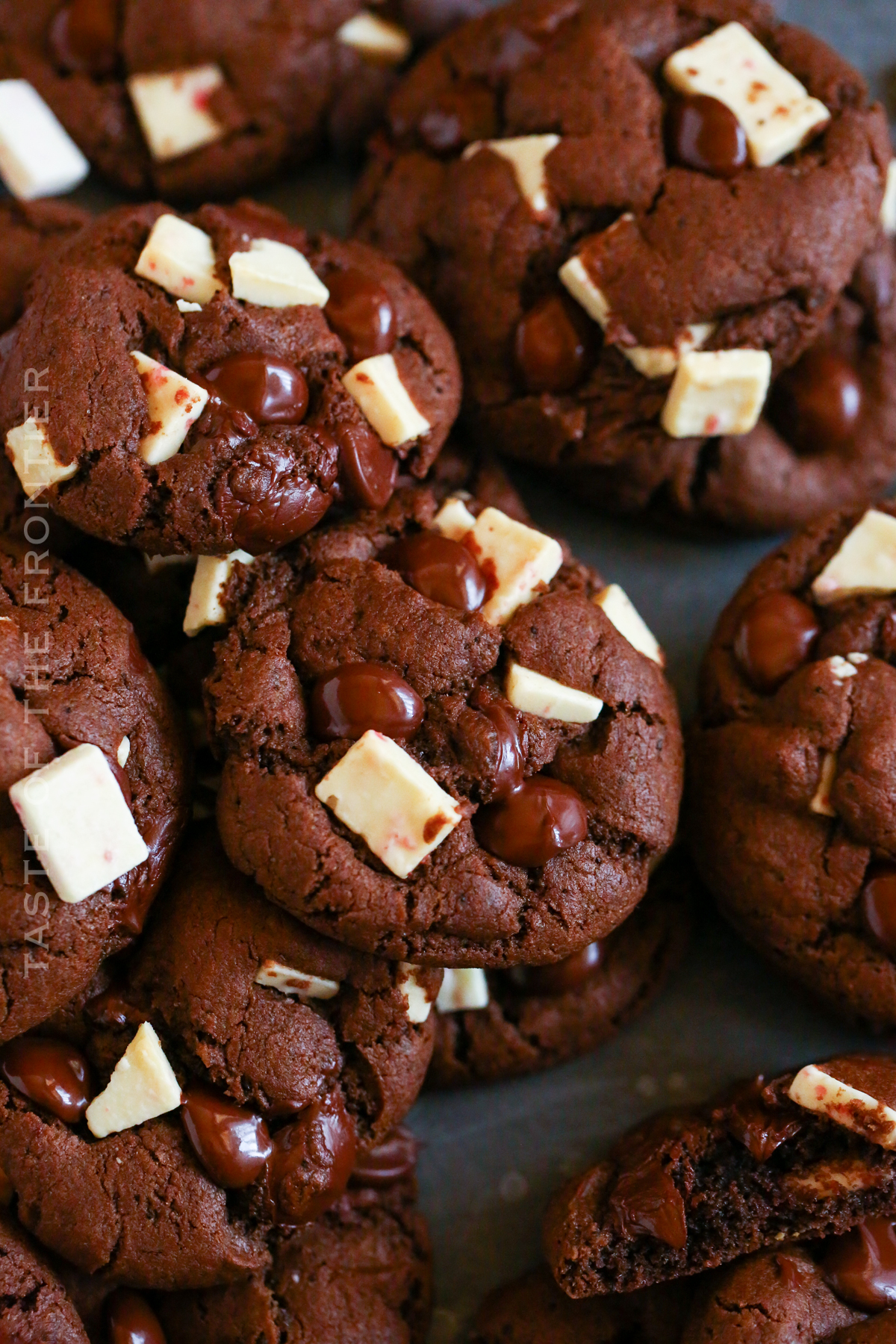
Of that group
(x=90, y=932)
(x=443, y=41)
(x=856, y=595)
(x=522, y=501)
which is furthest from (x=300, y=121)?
(x=90, y=932)

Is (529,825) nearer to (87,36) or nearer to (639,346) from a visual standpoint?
(639,346)

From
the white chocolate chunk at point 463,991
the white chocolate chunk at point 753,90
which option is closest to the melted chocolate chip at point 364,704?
the white chocolate chunk at point 463,991

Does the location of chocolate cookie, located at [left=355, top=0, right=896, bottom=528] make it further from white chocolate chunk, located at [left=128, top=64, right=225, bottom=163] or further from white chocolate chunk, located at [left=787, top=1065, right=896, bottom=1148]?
white chocolate chunk, located at [left=787, top=1065, right=896, bottom=1148]

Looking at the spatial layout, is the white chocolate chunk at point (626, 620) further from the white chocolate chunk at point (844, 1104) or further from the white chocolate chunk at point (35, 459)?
the white chocolate chunk at point (35, 459)

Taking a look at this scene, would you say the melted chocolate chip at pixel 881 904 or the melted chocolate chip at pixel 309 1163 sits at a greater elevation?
the melted chocolate chip at pixel 881 904

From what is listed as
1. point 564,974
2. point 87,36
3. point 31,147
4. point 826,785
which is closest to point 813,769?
point 826,785

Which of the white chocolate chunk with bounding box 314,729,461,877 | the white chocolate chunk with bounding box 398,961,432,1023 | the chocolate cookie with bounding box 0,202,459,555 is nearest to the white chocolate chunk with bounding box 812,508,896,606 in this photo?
the chocolate cookie with bounding box 0,202,459,555

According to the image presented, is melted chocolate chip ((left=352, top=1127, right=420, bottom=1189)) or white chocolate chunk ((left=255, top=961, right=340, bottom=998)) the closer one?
white chocolate chunk ((left=255, top=961, right=340, bottom=998))
